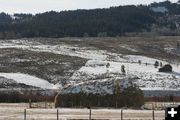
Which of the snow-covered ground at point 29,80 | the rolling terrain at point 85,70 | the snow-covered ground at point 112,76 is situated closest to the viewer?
the snow-covered ground at point 112,76

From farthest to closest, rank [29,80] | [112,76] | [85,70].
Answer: [85,70] → [29,80] → [112,76]

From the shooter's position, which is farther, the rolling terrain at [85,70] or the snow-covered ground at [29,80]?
the snow-covered ground at [29,80]

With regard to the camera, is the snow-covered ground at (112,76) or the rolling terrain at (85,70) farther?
the rolling terrain at (85,70)

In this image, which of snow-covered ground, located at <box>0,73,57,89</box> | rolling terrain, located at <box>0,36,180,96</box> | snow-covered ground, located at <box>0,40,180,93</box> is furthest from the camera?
snow-covered ground, located at <box>0,73,57,89</box>

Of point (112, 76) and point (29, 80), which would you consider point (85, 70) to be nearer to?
point (29, 80)

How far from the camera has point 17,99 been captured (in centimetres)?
6150

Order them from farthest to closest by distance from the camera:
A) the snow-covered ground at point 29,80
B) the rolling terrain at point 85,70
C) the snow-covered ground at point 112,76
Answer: the snow-covered ground at point 29,80, the rolling terrain at point 85,70, the snow-covered ground at point 112,76

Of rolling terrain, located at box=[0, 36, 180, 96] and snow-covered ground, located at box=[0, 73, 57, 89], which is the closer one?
rolling terrain, located at box=[0, 36, 180, 96]

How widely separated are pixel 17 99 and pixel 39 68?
4640cm

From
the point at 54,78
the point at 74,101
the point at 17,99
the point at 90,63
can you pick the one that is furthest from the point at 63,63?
the point at 74,101

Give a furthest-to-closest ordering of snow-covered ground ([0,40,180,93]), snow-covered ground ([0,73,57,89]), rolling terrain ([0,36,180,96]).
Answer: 1. snow-covered ground ([0,73,57,89])
2. rolling terrain ([0,36,180,96])
3. snow-covered ground ([0,40,180,93])

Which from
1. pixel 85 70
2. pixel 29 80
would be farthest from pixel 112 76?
pixel 85 70

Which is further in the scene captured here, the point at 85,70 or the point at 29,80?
the point at 85,70

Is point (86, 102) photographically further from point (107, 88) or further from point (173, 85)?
point (173, 85)
